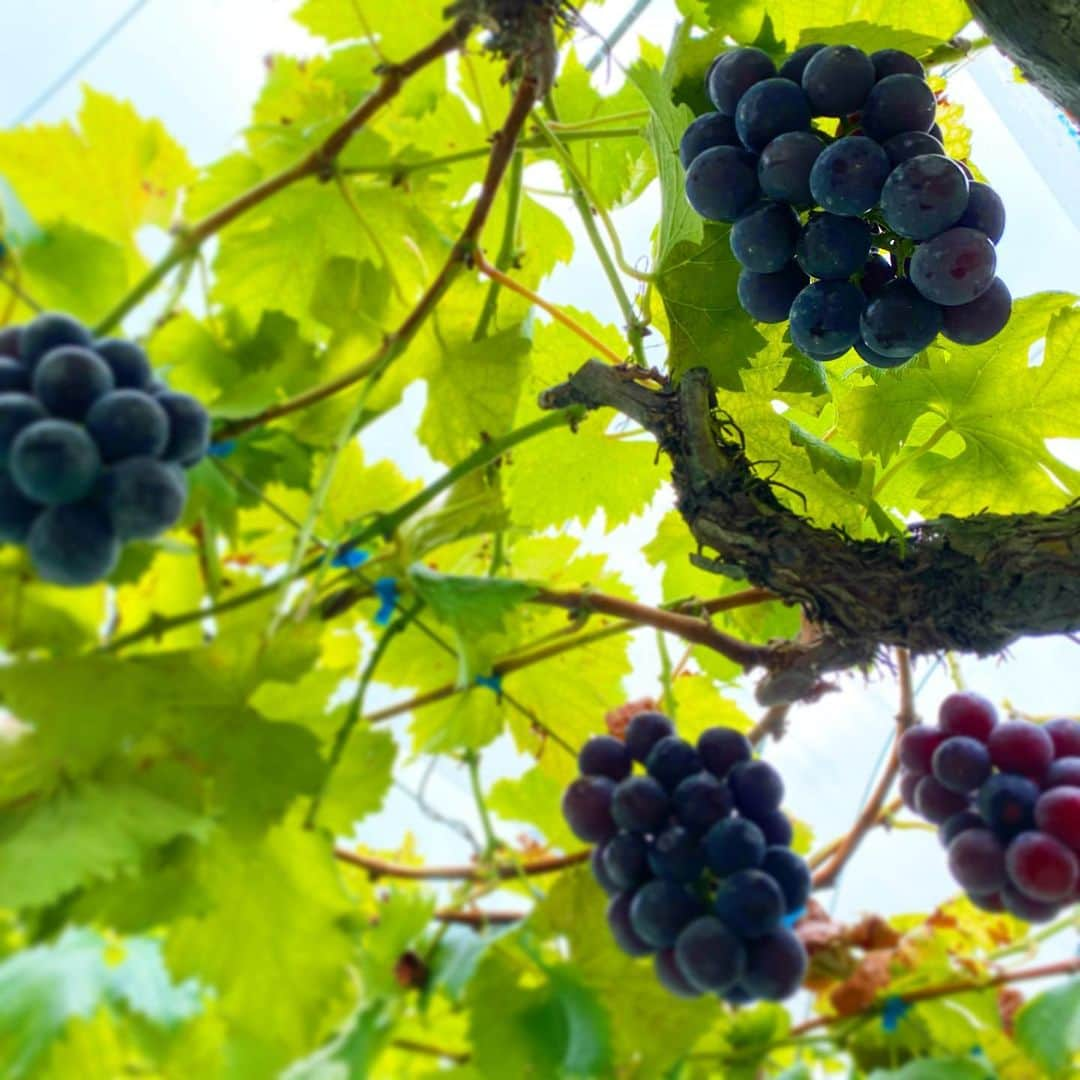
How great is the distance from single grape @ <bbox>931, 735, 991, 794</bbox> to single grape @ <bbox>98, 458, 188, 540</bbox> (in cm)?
57

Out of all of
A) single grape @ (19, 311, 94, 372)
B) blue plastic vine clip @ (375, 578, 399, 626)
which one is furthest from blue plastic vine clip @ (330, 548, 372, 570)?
single grape @ (19, 311, 94, 372)

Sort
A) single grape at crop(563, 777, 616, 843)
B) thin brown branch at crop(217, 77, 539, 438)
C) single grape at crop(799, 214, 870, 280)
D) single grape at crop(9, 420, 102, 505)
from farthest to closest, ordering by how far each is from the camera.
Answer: single grape at crop(563, 777, 616, 843)
thin brown branch at crop(217, 77, 539, 438)
single grape at crop(799, 214, 870, 280)
single grape at crop(9, 420, 102, 505)

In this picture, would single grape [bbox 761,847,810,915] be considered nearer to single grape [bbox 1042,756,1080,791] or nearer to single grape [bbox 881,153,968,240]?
single grape [bbox 1042,756,1080,791]

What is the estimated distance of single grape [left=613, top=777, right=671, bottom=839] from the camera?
2.13 ft

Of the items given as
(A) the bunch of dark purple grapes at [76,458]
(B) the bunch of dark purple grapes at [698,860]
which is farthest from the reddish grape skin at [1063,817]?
(A) the bunch of dark purple grapes at [76,458]

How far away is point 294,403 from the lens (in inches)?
22.6

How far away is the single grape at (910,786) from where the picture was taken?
0.74m

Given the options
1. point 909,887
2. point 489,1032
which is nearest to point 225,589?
point 489,1032

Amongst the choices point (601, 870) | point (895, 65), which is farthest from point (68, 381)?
point (601, 870)

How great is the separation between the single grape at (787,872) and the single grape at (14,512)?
0.50 metres

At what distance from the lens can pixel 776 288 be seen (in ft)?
1.57

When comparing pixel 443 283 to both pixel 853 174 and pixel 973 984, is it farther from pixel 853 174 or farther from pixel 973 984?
pixel 973 984

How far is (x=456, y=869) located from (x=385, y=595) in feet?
1.15

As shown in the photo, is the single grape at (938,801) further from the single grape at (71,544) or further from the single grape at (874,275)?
the single grape at (71,544)
